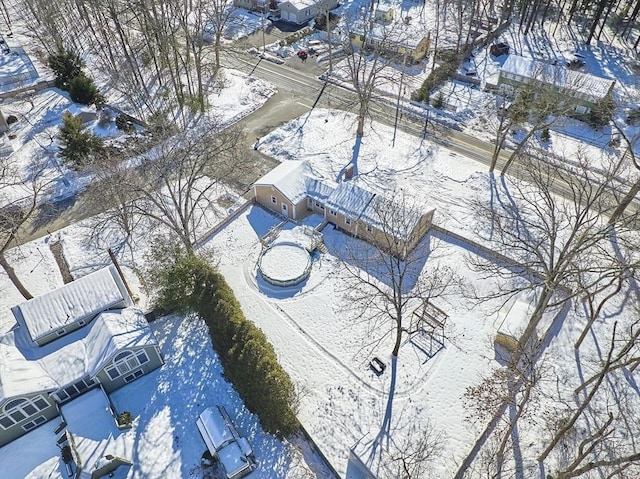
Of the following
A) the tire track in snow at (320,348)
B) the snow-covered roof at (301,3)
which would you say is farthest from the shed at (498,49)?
the tire track in snow at (320,348)

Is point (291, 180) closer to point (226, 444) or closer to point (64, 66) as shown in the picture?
point (226, 444)

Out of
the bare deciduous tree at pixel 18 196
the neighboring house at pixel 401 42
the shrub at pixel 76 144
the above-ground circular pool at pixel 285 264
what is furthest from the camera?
the neighboring house at pixel 401 42

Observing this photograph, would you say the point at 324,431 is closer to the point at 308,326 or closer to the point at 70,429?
the point at 308,326

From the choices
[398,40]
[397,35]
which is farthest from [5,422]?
[397,35]

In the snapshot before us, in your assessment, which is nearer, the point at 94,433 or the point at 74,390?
the point at 94,433

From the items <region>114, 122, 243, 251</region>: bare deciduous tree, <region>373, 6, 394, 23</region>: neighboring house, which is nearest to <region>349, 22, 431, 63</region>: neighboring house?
<region>373, 6, 394, 23</region>: neighboring house

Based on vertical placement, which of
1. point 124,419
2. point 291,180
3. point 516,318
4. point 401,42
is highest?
point 401,42

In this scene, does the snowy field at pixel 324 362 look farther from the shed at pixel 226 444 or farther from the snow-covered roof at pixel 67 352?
the snow-covered roof at pixel 67 352
